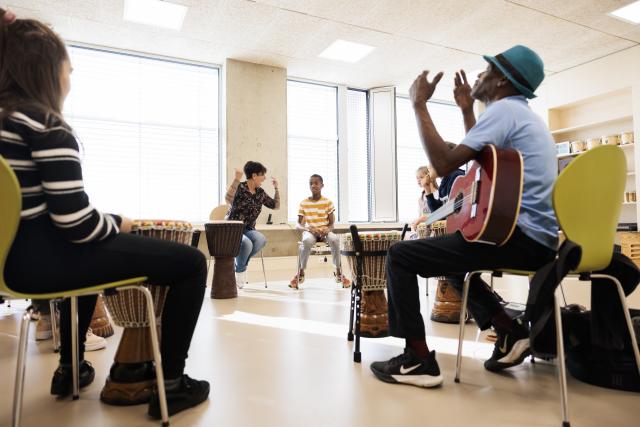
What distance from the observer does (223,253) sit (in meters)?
→ 3.97

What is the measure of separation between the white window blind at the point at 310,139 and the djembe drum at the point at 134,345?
5059 millimetres

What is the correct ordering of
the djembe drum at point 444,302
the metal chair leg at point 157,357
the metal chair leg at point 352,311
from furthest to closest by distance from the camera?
1. the djembe drum at point 444,302
2. the metal chair leg at point 352,311
3. the metal chair leg at point 157,357

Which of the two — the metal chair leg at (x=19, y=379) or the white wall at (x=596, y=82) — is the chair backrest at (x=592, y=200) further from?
the white wall at (x=596, y=82)

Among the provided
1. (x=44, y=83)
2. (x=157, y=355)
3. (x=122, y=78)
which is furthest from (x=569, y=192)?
(x=122, y=78)

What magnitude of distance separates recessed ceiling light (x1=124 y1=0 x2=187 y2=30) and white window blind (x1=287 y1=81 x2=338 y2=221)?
2.20 metres

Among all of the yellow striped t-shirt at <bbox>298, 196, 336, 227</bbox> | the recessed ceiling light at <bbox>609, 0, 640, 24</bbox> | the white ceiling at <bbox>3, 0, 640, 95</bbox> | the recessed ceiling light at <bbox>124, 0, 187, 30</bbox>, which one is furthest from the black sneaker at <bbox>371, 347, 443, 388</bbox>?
the recessed ceiling light at <bbox>609, 0, 640, 24</bbox>

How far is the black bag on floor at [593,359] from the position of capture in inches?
62.8

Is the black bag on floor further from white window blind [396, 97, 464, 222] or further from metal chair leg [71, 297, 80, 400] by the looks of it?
white window blind [396, 97, 464, 222]

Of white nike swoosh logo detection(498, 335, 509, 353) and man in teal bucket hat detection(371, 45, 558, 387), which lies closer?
man in teal bucket hat detection(371, 45, 558, 387)

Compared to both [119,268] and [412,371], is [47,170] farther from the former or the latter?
[412,371]

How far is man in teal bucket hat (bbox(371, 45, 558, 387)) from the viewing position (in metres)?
1.53

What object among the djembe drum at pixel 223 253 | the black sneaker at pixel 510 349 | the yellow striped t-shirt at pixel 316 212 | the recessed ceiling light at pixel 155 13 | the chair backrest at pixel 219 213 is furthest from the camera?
the yellow striped t-shirt at pixel 316 212

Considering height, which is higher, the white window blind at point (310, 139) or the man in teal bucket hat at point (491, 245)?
the white window blind at point (310, 139)

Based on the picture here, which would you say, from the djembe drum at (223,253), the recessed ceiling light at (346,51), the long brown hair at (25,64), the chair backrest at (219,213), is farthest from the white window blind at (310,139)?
the long brown hair at (25,64)
